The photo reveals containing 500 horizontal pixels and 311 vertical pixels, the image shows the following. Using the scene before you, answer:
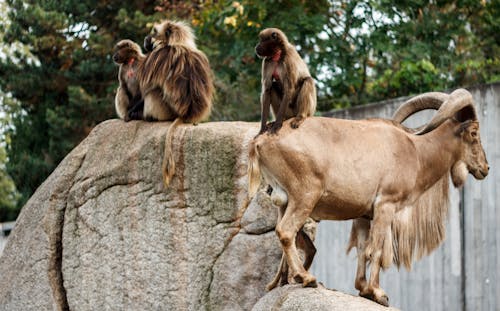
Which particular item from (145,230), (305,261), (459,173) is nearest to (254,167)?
(305,261)

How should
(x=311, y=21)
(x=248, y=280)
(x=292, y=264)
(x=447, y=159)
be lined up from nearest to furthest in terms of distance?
(x=292, y=264), (x=447, y=159), (x=248, y=280), (x=311, y=21)

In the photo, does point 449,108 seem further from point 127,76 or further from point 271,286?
point 127,76

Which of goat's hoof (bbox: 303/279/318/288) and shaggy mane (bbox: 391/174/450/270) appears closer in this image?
goat's hoof (bbox: 303/279/318/288)

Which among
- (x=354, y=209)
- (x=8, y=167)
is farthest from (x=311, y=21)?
(x=354, y=209)

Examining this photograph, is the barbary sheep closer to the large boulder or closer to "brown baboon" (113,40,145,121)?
the large boulder

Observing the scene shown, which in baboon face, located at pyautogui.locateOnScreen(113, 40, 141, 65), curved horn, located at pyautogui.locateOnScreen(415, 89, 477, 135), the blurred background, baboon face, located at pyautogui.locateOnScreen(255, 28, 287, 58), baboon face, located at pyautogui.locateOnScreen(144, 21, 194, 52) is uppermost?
the blurred background

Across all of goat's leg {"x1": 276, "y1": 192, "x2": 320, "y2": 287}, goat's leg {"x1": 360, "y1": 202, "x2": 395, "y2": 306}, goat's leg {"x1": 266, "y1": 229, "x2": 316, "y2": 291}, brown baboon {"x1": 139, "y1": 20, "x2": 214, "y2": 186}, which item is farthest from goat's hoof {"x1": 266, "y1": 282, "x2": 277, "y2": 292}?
brown baboon {"x1": 139, "y1": 20, "x2": 214, "y2": 186}

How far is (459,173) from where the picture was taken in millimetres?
6496

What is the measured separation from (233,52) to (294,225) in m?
9.83

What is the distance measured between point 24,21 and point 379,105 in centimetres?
862

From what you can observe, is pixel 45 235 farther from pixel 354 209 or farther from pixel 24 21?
pixel 24 21

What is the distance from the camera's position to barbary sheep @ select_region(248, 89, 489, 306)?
6.05 m

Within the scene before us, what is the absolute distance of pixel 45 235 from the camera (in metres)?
8.06

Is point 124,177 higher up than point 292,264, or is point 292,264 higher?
point 124,177
